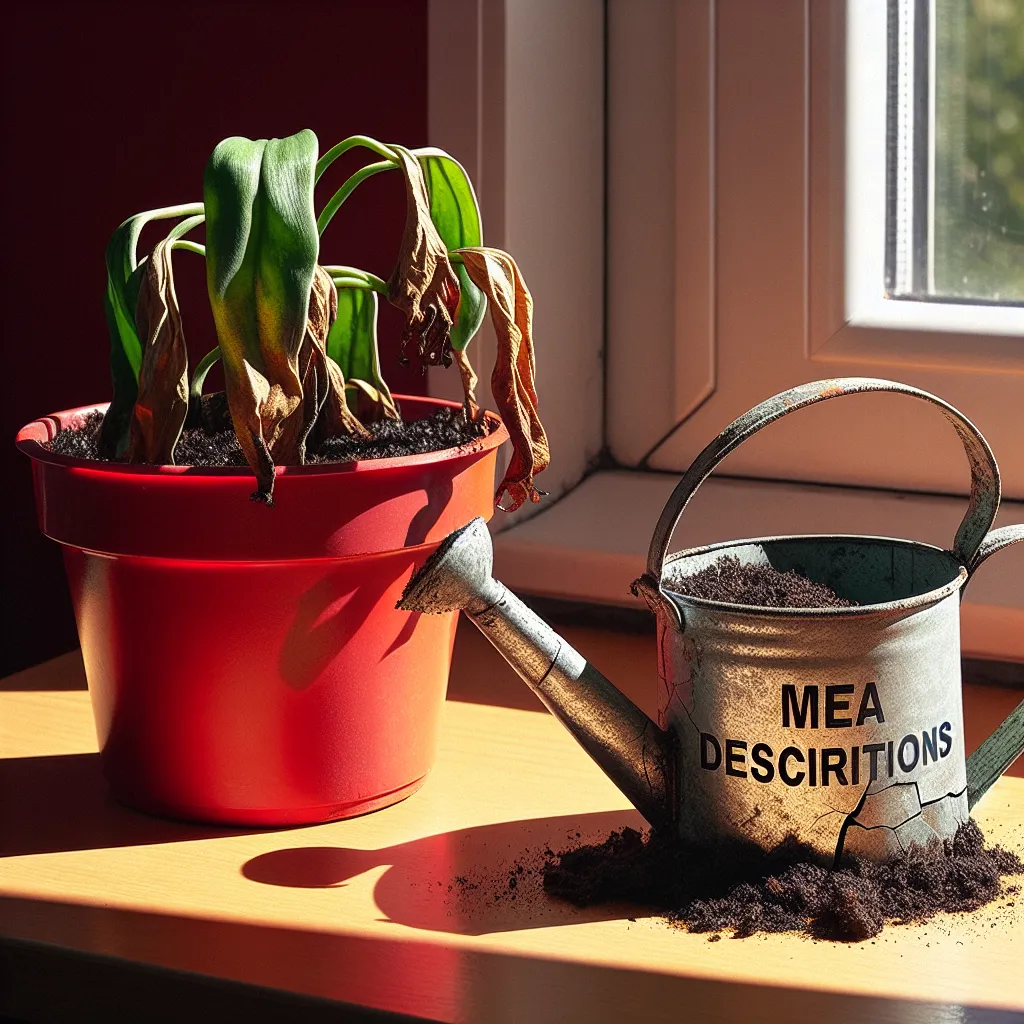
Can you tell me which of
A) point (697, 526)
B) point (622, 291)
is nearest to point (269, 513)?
point (697, 526)

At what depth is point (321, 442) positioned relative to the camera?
0.81 meters

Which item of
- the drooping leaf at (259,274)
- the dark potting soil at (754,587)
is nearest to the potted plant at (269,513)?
the drooping leaf at (259,274)

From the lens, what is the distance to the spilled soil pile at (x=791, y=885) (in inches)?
26.0

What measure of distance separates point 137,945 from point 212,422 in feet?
1.08

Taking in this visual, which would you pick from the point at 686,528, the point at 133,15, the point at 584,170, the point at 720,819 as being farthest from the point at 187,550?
the point at 133,15

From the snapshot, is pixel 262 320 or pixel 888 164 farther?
pixel 888 164

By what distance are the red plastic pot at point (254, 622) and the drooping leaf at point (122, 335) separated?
0.04 meters

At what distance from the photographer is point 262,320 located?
27.0 inches

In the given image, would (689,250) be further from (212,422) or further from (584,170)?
(212,422)

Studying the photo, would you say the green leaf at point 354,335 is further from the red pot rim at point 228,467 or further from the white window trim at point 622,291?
the white window trim at point 622,291

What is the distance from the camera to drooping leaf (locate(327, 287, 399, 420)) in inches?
34.4

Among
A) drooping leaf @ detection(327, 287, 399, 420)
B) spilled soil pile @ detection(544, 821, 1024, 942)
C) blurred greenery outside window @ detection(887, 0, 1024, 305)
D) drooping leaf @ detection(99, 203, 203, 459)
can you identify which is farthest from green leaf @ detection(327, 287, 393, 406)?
blurred greenery outside window @ detection(887, 0, 1024, 305)

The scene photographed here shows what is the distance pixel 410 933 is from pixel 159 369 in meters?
0.31

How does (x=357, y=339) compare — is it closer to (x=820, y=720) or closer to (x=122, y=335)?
(x=122, y=335)
